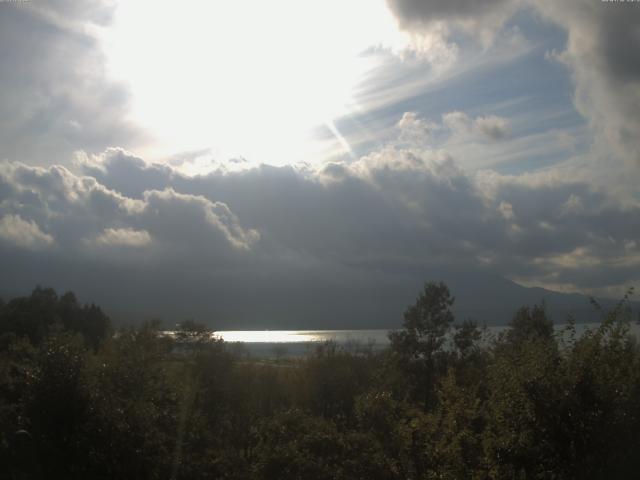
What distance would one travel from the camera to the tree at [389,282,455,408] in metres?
34.8

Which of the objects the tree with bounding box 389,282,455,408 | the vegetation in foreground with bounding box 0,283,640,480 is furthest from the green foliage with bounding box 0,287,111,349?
the vegetation in foreground with bounding box 0,283,640,480

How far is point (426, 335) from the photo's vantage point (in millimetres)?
35219

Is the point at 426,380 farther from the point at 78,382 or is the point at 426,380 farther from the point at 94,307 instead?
the point at 94,307

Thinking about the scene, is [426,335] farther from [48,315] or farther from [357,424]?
[48,315]

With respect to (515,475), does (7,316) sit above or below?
above

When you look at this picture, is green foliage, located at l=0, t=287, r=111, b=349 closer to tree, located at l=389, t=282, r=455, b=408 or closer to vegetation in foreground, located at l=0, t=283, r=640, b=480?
tree, located at l=389, t=282, r=455, b=408

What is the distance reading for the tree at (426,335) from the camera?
3484 cm

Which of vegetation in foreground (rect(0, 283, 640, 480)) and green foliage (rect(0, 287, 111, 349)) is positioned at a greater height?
green foliage (rect(0, 287, 111, 349))

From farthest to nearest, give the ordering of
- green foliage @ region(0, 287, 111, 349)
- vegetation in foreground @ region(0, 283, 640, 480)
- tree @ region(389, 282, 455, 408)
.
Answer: green foliage @ region(0, 287, 111, 349) → tree @ region(389, 282, 455, 408) → vegetation in foreground @ region(0, 283, 640, 480)

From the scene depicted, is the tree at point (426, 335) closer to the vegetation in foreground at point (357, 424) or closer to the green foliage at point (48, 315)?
the vegetation in foreground at point (357, 424)

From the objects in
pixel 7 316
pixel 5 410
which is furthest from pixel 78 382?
pixel 7 316

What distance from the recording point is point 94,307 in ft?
288

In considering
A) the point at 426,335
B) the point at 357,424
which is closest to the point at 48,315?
the point at 426,335

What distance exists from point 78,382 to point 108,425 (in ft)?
4.71
